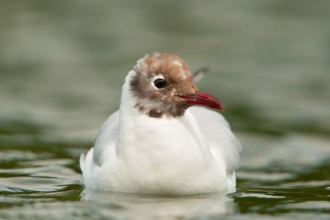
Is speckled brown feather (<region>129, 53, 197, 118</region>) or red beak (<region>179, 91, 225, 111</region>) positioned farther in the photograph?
speckled brown feather (<region>129, 53, 197, 118</region>)

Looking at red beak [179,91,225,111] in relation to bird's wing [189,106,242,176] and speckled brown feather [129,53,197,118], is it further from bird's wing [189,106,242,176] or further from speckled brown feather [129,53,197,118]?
bird's wing [189,106,242,176]

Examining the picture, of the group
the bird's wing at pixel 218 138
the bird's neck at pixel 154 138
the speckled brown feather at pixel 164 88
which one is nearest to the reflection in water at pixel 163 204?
the bird's neck at pixel 154 138

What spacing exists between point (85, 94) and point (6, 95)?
1.22 m

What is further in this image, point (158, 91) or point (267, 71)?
point (267, 71)

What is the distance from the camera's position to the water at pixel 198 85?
6816mm

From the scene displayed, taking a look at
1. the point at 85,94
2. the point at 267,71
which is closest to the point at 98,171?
the point at 85,94

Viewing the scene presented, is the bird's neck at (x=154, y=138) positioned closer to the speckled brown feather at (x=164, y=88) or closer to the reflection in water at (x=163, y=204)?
the speckled brown feather at (x=164, y=88)

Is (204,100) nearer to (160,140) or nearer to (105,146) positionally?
(160,140)

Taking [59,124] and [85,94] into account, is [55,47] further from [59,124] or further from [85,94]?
[59,124]

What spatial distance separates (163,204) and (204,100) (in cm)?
95

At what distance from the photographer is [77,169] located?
347 inches

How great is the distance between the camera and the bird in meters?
6.79

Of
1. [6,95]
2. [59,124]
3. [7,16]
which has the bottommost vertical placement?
[59,124]

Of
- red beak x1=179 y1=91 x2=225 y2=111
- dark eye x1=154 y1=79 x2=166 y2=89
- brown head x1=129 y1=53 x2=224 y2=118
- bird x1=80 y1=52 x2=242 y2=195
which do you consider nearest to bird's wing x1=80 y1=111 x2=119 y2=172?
bird x1=80 y1=52 x2=242 y2=195
